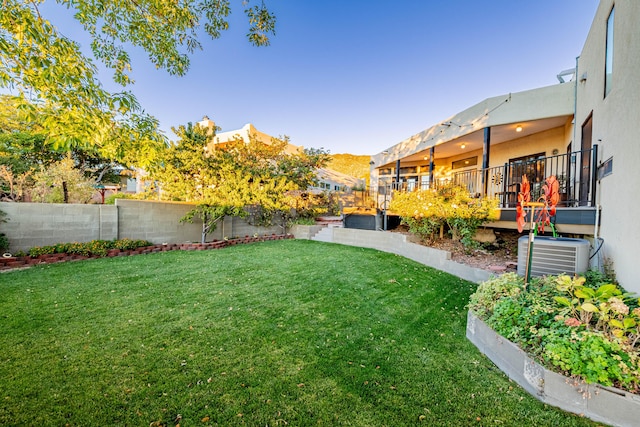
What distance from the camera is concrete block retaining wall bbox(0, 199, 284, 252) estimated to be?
6.50 m

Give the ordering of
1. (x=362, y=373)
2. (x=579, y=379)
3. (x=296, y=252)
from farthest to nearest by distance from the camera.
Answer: (x=296, y=252)
(x=362, y=373)
(x=579, y=379)

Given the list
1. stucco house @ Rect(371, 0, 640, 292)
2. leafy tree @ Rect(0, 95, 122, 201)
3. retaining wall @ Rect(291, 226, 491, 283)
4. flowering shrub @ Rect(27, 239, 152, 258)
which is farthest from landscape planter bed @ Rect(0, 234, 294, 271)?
stucco house @ Rect(371, 0, 640, 292)

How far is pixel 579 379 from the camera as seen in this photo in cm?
199

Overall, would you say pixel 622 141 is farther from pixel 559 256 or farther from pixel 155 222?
pixel 155 222

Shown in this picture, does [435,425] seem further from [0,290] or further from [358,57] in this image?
[358,57]

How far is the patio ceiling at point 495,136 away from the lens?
778cm

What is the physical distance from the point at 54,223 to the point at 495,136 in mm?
13489

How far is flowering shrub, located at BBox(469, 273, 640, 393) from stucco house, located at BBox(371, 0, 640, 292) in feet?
3.63

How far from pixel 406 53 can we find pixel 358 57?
1724 millimetres

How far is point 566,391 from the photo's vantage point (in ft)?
6.68

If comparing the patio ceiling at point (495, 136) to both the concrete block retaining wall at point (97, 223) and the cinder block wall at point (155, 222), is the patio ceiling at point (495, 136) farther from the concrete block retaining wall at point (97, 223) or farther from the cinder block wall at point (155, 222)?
the cinder block wall at point (155, 222)

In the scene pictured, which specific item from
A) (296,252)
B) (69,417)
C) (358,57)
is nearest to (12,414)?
(69,417)

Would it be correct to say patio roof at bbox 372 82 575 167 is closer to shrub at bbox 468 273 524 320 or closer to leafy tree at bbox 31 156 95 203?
shrub at bbox 468 273 524 320

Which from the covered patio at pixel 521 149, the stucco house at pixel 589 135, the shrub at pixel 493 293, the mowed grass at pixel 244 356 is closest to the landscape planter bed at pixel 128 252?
the mowed grass at pixel 244 356
